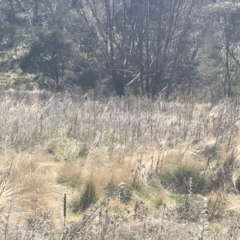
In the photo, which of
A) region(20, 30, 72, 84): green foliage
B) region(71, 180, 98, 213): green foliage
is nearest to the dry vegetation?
region(71, 180, 98, 213): green foliage

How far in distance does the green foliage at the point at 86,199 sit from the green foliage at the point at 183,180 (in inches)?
36.5

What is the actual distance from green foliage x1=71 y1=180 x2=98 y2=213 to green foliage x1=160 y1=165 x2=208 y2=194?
3.04ft

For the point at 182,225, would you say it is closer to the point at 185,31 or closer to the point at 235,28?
→ the point at 185,31

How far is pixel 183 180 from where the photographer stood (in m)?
4.67

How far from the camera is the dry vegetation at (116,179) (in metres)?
3.05

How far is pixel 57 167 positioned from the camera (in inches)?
181

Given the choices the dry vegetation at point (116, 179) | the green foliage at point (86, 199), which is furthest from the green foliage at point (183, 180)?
the green foliage at point (86, 199)

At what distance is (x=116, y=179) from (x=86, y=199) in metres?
0.47

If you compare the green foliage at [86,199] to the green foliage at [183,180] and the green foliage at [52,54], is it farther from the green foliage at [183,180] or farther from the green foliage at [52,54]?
the green foliage at [52,54]

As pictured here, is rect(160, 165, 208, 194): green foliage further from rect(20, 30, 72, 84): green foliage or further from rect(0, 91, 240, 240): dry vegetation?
rect(20, 30, 72, 84): green foliage

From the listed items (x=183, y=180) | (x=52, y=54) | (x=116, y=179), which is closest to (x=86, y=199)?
(x=116, y=179)

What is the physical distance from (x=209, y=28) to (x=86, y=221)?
54.5 feet

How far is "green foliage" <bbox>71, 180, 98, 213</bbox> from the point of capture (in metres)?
3.89

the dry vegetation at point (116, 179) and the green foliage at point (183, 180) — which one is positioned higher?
the dry vegetation at point (116, 179)
